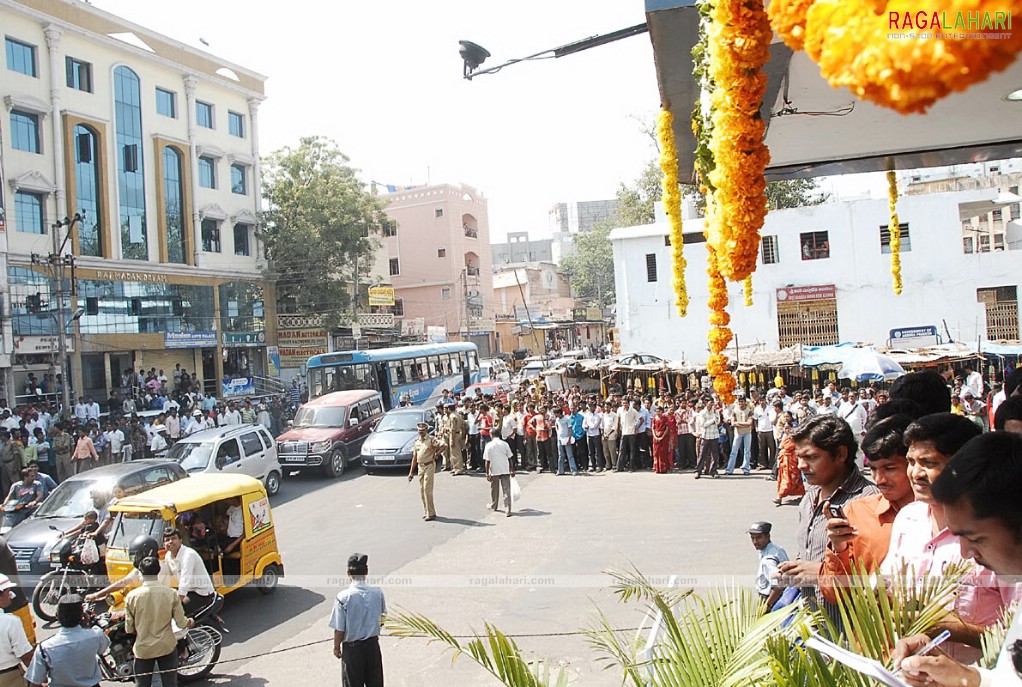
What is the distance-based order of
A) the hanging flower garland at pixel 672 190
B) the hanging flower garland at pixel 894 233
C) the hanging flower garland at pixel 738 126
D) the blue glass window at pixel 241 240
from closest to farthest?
the hanging flower garland at pixel 738 126 → the hanging flower garland at pixel 672 190 → the hanging flower garland at pixel 894 233 → the blue glass window at pixel 241 240

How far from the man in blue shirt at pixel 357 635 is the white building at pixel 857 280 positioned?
25.2 m

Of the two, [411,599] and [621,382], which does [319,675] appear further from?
Answer: [621,382]

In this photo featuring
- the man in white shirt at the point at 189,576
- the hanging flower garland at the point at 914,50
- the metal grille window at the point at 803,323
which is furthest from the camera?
the metal grille window at the point at 803,323

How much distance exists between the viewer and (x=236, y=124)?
1390 inches

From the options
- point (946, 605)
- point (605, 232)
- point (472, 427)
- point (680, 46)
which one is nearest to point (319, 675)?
point (946, 605)

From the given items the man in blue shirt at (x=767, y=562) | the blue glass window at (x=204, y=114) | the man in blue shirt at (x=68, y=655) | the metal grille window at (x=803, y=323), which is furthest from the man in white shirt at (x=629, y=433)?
the blue glass window at (x=204, y=114)

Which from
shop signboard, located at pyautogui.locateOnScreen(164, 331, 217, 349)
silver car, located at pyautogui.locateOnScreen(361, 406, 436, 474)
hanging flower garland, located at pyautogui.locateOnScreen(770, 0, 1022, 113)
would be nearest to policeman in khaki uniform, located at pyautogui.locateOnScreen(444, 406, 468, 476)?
silver car, located at pyautogui.locateOnScreen(361, 406, 436, 474)

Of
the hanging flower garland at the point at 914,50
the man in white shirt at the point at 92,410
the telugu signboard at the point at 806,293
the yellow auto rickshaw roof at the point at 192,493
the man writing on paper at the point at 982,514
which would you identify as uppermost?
the telugu signboard at the point at 806,293

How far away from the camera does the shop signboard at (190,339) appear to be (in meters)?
30.6

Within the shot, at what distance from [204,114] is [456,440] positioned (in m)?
24.6

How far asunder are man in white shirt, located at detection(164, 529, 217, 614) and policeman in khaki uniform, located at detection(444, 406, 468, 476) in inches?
385

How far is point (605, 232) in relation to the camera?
184 ft

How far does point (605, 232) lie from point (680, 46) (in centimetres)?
5223

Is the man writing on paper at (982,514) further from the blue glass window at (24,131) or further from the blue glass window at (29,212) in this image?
the blue glass window at (24,131)
